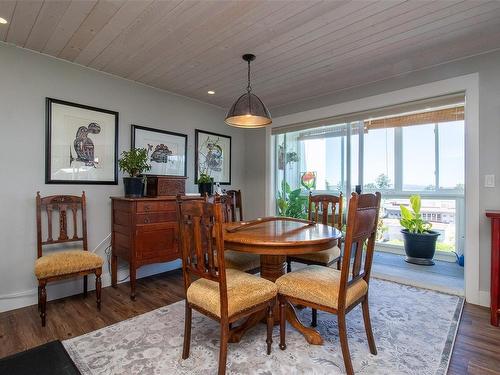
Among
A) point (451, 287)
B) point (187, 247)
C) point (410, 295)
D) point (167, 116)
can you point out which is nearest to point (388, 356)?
point (410, 295)

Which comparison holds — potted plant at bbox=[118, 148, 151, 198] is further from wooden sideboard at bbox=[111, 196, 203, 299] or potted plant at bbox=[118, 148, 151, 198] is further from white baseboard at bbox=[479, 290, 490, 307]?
white baseboard at bbox=[479, 290, 490, 307]

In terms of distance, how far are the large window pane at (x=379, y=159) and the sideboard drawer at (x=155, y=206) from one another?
355 centimetres

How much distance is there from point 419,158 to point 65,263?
17.0 ft

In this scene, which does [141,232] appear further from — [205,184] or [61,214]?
[205,184]

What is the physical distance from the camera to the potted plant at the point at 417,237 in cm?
396

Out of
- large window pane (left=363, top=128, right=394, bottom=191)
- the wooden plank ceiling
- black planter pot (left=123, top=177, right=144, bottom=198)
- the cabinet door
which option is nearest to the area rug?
the cabinet door

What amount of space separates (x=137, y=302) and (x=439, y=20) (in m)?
3.58

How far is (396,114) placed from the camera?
315 centimetres

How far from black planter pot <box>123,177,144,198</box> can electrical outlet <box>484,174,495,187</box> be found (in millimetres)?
3472

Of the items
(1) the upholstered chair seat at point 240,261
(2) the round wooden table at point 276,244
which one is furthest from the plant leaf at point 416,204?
(1) the upholstered chair seat at point 240,261

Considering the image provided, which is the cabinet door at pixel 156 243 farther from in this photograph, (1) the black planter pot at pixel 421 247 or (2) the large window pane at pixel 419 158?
(2) the large window pane at pixel 419 158

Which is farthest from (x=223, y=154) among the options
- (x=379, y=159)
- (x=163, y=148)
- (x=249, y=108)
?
(x=379, y=159)

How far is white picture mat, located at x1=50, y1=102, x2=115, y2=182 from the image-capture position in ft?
8.67

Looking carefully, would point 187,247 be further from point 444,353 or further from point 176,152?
point 176,152
